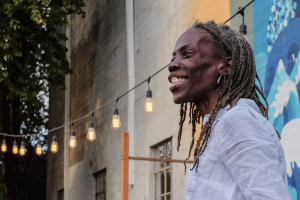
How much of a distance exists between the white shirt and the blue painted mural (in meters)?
7.22

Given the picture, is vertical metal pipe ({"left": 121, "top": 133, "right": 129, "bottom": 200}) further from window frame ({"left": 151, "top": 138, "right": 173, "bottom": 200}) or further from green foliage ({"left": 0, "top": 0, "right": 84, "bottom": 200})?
green foliage ({"left": 0, "top": 0, "right": 84, "bottom": 200})

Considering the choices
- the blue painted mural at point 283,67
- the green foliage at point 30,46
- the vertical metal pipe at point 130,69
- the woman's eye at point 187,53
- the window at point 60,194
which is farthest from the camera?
the window at point 60,194

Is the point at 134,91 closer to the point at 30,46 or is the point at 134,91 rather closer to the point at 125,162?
the point at 30,46

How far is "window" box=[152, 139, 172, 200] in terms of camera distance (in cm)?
1403

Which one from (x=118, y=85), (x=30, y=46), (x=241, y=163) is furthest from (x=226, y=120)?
(x=30, y=46)

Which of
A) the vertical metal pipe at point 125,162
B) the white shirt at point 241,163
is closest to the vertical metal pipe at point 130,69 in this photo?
the vertical metal pipe at point 125,162

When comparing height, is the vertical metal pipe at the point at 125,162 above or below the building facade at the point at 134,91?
below

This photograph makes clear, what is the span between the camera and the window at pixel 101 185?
18.1 m

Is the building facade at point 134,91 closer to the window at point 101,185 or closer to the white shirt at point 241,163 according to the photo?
the window at point 101,185

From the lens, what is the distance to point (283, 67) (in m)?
9.55

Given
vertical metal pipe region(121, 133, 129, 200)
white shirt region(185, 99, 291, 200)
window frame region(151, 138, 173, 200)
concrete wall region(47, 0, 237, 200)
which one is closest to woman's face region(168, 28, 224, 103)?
white shirt region(185, 99, 291, 200)

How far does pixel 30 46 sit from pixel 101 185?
14.7 feet

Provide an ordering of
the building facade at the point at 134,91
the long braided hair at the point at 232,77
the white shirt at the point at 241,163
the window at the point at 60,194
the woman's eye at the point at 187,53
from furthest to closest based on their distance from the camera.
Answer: the window at the point at 60,194 < the building facade at the point at 134,91 < the woman's eye at the point at 187,53 < the long braided hair at the point at 232,77 < the white shirt at the point at 241,163

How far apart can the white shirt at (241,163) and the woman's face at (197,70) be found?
0.16 meters
